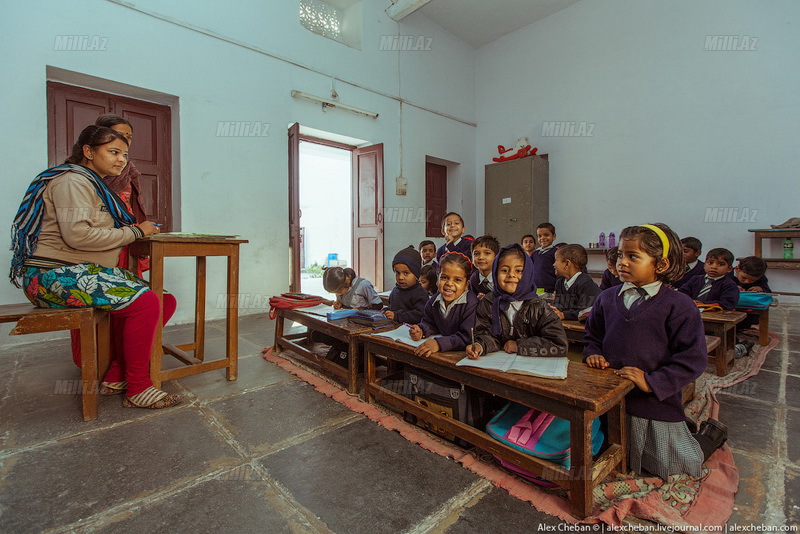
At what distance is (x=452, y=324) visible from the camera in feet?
6.15

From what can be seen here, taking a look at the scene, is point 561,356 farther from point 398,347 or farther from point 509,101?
point 509,101

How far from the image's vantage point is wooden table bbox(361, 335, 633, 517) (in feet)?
3.79

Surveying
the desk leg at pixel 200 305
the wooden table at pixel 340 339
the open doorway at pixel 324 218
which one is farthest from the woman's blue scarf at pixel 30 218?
the open doorway at pixel 324 218

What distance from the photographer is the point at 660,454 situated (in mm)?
1376

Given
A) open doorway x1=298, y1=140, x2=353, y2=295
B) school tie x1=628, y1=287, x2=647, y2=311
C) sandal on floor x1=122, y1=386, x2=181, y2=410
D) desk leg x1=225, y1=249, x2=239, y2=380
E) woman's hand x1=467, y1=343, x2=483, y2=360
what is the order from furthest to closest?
open doorway x1=298, y1=140, x2=353, y2=295 → desk leg x1=225, y1=249, x2=239, y2=380 → sandal on floor x1=122, y1=386, x2=181, y2=410 → woman's hand x1=467, y1=343, x2=483, y2=360 → school tie x1=628, y1=287, x2=647, y2=311

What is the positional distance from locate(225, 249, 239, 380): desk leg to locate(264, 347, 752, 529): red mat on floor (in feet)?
4.61

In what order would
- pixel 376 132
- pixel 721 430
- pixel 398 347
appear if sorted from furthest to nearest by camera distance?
pixel 376 132 → pixel 398 347 → pixel 721 430

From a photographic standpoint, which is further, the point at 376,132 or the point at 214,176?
the point at 376,132

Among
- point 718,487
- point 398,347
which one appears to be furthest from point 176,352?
point 718,487

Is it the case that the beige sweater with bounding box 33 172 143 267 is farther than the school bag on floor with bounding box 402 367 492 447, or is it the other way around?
the beige sweater with bounding box 33 172 143 267

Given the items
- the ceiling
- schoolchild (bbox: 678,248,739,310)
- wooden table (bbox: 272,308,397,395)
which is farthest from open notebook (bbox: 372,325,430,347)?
the ceiling

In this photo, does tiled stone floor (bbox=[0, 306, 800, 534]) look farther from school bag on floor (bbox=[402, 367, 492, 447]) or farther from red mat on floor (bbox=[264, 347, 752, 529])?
school bag on floor (bbox=[402, 367, 492, 447])

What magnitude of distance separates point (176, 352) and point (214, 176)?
8.55ft

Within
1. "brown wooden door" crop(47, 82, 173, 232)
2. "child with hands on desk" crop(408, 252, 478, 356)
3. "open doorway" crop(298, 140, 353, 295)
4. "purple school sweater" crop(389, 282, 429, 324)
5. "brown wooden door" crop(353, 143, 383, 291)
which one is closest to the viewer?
"child with hands on desk" crop(408, 252, 478, 356)
